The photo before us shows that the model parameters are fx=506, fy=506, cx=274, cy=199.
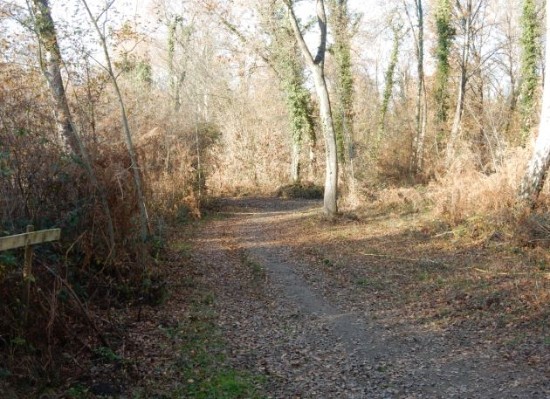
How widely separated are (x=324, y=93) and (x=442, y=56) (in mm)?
11677

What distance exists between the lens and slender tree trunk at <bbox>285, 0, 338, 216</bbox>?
56.4 feet

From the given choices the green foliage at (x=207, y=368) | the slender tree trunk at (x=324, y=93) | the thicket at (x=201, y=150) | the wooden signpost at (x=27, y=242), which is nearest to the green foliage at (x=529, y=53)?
the thicket at (x=201, y=150)

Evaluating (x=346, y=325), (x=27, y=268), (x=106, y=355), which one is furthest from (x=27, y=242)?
(x=346, y=325)

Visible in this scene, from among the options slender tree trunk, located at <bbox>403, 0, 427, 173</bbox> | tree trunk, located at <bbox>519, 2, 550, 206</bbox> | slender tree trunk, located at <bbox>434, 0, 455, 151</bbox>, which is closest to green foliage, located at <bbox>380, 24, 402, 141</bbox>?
slender tree trunk, located at <bbox>403, 0, 427, 173</bbox>

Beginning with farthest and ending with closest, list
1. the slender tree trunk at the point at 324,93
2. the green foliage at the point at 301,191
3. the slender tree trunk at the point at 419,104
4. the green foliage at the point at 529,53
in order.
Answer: the green foliage at the point at 301,191 < the slender tree trunk at the point at 419,104 < the green foliage at the point at 529,53 < the slender tree trunk at the point at 324,93

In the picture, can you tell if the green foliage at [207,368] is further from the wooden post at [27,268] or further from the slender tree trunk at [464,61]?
the slender tree trunk at [464,61]

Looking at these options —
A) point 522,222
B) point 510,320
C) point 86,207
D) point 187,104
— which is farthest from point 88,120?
point 187,104

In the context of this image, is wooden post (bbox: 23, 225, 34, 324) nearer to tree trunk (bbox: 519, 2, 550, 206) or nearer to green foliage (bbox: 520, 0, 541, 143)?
tree trunk (bbox: 519, 2, 550, 206)

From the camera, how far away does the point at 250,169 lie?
30.3 metres

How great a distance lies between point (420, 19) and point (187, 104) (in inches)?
498

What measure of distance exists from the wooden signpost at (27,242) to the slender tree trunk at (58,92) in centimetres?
267

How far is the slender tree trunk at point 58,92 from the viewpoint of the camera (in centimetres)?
834

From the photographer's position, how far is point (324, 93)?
17516 millimetres

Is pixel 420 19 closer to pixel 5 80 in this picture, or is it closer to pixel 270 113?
pixel 270 113
